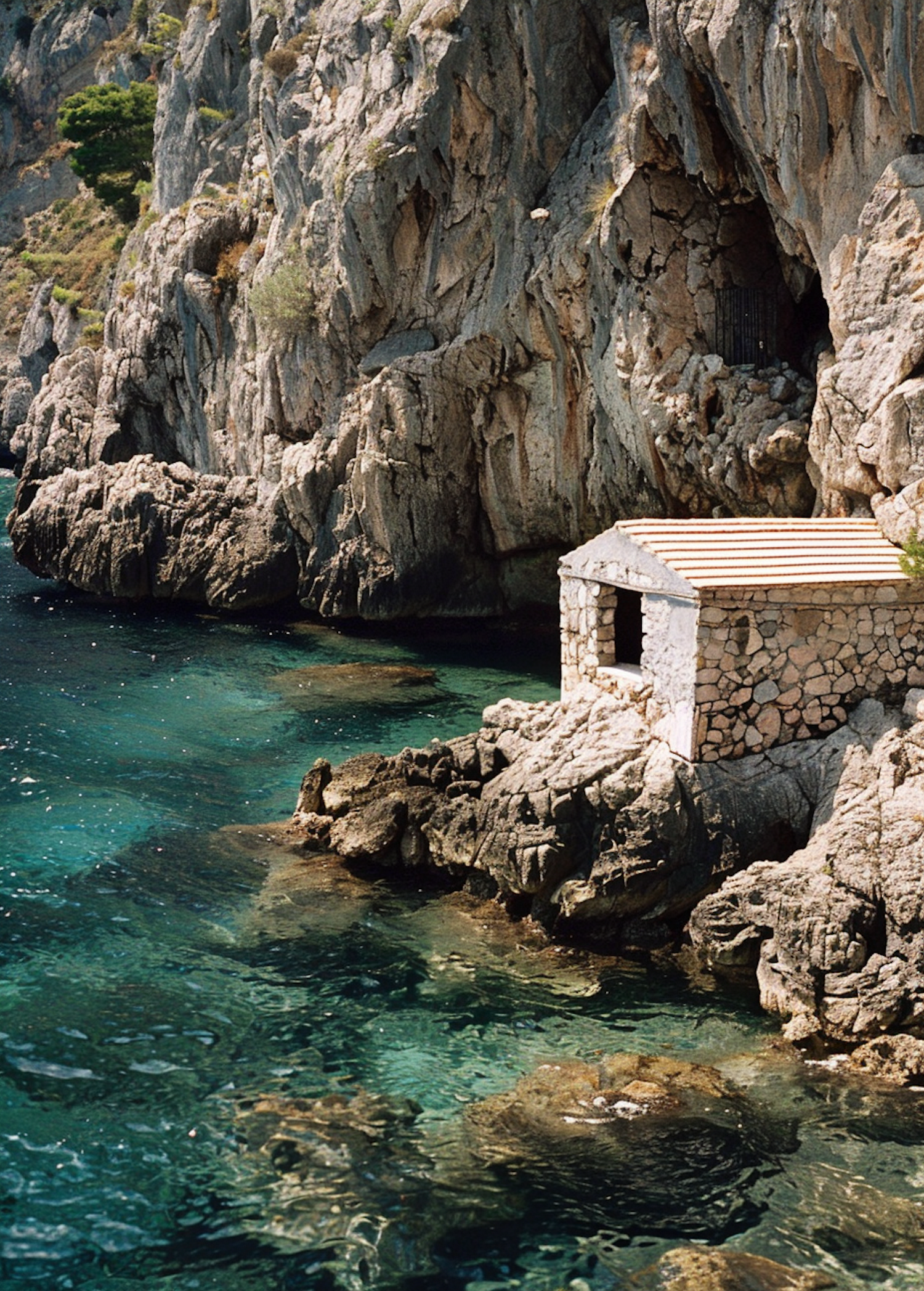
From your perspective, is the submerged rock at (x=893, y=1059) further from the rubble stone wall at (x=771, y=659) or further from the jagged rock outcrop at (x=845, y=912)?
the rubble stone wall at (x=771, y=659)

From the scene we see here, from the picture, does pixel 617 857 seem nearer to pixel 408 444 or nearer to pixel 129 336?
pixel 408 444

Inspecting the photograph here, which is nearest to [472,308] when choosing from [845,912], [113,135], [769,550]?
[769,550]

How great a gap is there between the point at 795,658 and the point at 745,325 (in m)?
10.3

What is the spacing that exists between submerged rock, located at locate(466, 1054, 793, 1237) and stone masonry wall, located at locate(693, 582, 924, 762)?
15.5 ft

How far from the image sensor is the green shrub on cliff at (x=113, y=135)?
53.8 m

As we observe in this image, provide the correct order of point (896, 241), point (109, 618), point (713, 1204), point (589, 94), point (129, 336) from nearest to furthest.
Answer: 1. point (713, 1204)
2. point (896, 241)
3. point (589, 94)
4. point (109, 618)
5. point (129, 336)

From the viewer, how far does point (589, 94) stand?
2692 cm

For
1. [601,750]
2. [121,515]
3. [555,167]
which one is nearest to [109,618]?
[121,515]

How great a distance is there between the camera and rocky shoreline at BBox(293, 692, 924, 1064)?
12758 mm

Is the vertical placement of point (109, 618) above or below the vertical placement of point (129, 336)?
below

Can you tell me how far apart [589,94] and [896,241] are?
39.8 feet

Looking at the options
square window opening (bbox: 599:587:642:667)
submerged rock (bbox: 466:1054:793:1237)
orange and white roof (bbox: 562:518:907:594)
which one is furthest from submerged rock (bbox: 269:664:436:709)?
submerged rock (bbox: 466:1054:793:1237)

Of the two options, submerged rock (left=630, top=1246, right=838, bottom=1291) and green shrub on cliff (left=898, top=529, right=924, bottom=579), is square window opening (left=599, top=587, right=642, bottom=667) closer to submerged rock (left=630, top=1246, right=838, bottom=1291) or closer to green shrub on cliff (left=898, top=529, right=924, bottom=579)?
green shrub on cliff (left=898, top=529, right=924, bottom=579)

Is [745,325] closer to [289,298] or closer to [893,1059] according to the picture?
[289,298]
